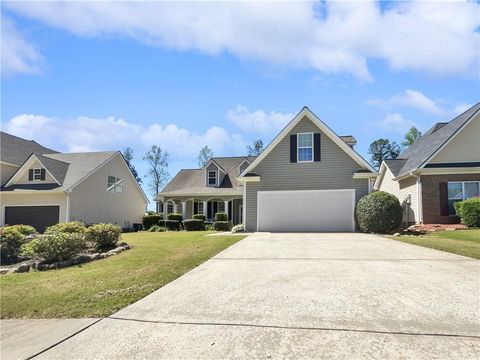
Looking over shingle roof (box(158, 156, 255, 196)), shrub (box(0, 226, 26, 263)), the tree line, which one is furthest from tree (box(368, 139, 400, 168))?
shrub (box(0, 226, 26, 263))

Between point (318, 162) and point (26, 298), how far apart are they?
15195 millimetres

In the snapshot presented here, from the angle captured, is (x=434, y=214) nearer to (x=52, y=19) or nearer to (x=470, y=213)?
(x=470, y=213)

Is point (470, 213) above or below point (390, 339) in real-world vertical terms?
above

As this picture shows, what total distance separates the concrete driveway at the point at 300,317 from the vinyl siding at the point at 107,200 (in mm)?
18873

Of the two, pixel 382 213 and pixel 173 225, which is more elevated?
pixel 382 213

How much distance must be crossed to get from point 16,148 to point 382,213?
25889 millimetres

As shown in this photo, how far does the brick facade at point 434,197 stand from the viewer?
18.5 meters

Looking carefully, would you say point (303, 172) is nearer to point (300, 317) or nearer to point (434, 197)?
point (434, 197)

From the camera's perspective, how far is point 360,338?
404 cm

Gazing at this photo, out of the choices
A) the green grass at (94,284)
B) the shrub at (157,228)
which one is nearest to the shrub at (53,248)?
the green grass at (94,284)

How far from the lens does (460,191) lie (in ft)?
61.2

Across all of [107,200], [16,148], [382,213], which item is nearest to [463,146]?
[382,213]

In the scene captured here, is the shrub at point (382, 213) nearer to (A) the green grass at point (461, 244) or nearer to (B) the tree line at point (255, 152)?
(A) the green grass at point (461, 244)

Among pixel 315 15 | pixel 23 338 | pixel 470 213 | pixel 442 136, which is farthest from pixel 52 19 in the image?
pixel 442 136
